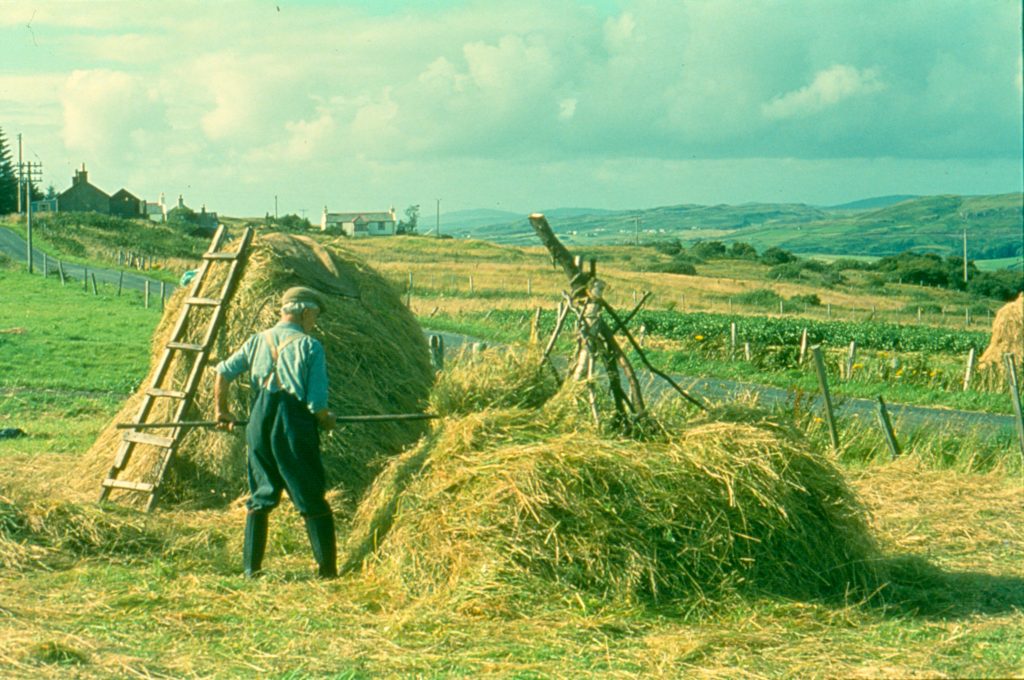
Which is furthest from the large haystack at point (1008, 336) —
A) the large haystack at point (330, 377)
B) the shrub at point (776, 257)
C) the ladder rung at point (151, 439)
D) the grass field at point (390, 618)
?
the shrub at point (776, 257)

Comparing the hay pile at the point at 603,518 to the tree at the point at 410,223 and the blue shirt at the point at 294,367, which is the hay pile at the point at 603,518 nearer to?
the blue shirt at the point at 294,367

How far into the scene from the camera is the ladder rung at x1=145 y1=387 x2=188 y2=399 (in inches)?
352

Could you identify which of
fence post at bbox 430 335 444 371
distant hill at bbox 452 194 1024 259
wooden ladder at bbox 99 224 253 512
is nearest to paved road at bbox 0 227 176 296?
fence post at bbox 430 335 444 371

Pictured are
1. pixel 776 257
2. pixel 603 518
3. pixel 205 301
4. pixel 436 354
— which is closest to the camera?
pixel 603 518

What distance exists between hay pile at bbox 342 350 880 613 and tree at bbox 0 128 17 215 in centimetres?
9405

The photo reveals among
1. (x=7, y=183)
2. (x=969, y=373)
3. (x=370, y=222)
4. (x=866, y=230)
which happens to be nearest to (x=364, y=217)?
(x=370, y=222)

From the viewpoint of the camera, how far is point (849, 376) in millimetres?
24703

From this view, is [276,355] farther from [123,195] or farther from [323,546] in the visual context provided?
[123,195]

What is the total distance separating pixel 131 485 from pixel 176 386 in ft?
3.07

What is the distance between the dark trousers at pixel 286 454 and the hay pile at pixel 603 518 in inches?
19.3

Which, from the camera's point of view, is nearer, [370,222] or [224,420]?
[224,420]

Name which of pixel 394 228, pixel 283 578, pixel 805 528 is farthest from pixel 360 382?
pixel 394 228

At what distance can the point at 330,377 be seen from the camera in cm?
940

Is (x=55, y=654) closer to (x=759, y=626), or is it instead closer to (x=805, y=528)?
(x=759, y=626)
